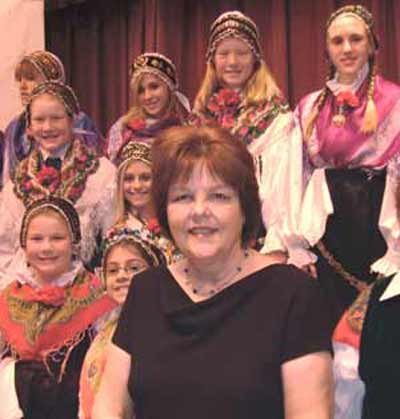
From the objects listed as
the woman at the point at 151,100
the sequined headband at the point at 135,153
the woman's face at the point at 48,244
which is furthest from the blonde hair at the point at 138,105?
the woman's face at the point at 48,244

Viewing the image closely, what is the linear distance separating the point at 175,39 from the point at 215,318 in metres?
4.10

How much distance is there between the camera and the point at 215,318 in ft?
5.77

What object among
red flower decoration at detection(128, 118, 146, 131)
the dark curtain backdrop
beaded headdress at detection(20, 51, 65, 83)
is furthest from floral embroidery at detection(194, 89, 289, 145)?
the dark curtain backdrop

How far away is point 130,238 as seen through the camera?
3197mm

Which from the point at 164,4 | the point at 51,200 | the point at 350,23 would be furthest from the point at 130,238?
the point at 164,4

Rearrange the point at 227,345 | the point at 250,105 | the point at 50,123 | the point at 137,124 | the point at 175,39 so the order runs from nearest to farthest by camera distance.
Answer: the point at 227,345 < the point at 250,105 < the point at 50,123 < the point at 137,124 < the point at 175,39

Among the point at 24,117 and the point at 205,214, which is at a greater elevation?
the point at 24,117

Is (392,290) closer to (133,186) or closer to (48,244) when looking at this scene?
(48,244)

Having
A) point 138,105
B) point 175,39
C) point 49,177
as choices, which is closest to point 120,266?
point 49,177

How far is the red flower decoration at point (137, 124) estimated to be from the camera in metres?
4.06

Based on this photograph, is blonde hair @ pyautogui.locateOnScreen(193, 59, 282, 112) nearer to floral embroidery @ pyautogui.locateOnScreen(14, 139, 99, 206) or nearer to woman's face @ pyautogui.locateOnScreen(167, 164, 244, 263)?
floral embroidery @ pyautogui.locateOnScreen(14, 139, 99, 206)

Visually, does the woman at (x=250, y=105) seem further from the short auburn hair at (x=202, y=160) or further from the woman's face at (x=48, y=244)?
the short auburn hair at (x=202, y=160)

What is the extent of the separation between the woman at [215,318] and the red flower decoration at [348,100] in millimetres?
1606

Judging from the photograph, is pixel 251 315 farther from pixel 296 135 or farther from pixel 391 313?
pixel 296 135
